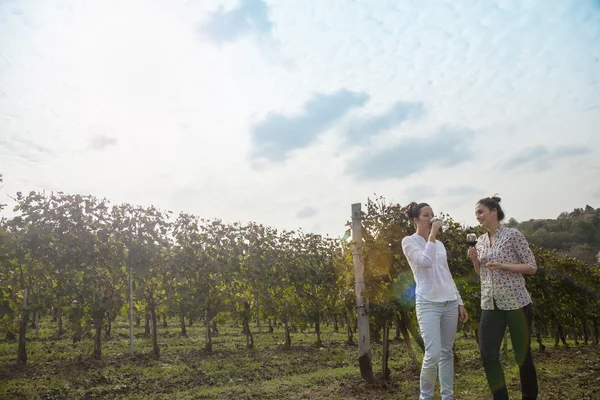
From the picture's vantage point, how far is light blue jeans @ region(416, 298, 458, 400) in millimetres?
4055

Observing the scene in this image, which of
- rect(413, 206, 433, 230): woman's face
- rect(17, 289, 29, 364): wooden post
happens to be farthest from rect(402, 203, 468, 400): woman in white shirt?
rect(17, 289, 29, 364): wooden post

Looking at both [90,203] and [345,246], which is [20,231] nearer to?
[90,203]

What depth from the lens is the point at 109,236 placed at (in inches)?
554

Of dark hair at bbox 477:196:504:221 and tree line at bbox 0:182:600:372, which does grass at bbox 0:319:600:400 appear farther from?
dark hair at bbox 477:196:504:221

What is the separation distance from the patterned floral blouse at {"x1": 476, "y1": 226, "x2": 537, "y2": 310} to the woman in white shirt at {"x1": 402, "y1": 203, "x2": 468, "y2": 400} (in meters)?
0.35

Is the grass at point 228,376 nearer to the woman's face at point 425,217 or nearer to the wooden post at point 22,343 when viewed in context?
the wooden post at point 22,343

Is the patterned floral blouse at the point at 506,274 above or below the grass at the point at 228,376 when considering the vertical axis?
above

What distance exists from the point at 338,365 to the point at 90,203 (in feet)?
31.1

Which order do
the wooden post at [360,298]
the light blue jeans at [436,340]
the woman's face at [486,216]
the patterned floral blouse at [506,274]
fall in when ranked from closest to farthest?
1. the light blue jeans at [436,340]
2. the patterned floral blouse at [506,274]
3. the woman's face at [486,216]
4. the wooden post at [360,298]

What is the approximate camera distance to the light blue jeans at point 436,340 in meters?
4.05

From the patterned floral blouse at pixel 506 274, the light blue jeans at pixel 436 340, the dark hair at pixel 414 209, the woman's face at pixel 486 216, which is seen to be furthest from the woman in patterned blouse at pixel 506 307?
the dark hair at pixel 414 209

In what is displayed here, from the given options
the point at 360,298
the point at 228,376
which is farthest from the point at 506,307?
the point at 228,376

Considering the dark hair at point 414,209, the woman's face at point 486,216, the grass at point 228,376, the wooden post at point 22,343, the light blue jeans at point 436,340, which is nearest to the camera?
the light blue jeans at point 436,340

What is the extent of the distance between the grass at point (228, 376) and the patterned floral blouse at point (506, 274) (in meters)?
3.20
